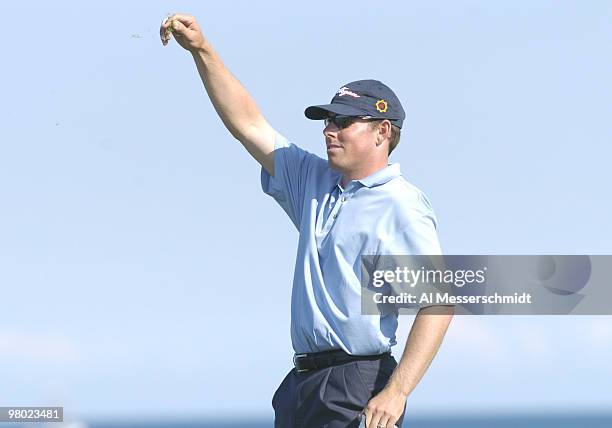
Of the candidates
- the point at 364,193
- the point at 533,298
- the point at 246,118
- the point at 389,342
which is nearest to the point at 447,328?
the point at 389,342

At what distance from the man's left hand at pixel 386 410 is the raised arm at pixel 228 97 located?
4.12 ft

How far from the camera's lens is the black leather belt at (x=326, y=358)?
6227mm

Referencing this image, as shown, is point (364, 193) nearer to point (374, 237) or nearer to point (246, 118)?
point (374, 237)

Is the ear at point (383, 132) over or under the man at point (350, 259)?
over

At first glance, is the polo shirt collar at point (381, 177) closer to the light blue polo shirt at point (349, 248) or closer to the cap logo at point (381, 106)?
the light blue polo shirt at point (349, 248)

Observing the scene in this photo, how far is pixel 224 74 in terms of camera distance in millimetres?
6676

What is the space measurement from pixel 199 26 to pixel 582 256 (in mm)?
3601

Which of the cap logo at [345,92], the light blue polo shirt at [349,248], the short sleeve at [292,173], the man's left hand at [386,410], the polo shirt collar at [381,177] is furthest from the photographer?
the short sleeve at [292,173]

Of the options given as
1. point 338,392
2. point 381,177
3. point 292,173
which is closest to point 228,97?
point 292,173

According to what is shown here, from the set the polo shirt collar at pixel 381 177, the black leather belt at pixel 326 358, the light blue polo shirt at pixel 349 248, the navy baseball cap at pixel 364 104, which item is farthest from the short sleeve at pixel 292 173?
the black leather belt at pixel 326 358

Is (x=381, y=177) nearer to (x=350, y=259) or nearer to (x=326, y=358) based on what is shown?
(x=350, y=259)

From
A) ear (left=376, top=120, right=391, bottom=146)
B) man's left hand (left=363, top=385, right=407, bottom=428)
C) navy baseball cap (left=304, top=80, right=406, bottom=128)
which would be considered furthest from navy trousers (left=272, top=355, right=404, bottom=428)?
navy baseball cap (left=304, top=80, right=406, bottom=128)

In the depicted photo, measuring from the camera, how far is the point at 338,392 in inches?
246

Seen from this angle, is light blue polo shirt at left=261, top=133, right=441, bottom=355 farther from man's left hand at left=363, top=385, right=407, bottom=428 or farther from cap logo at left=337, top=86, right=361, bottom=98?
cap logo at left=337, top=86, right=361, bottom=98
